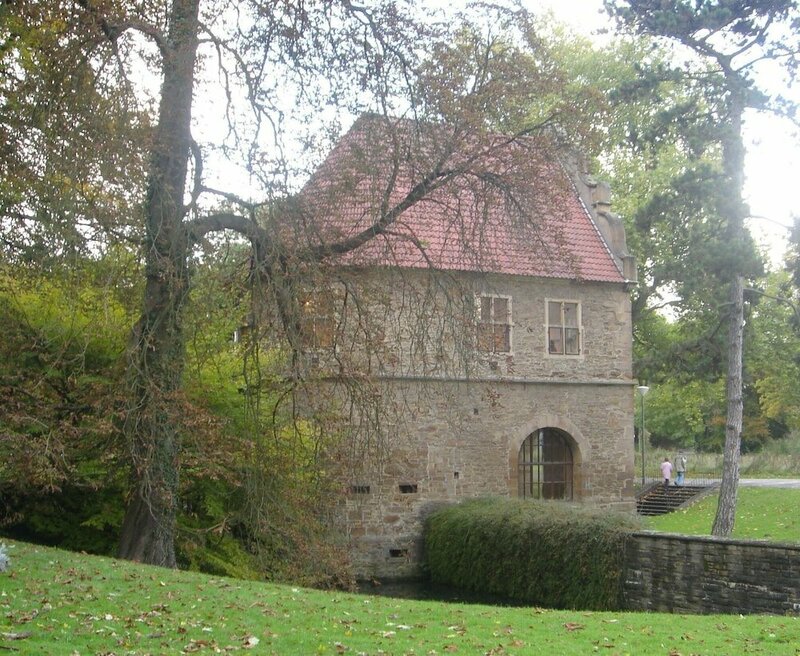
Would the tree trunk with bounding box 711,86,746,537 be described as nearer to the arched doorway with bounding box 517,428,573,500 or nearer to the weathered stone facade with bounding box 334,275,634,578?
the weathered stone facade with bounding box 334,275,634,578

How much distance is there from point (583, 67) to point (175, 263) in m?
29.2

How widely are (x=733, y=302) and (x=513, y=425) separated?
620cm

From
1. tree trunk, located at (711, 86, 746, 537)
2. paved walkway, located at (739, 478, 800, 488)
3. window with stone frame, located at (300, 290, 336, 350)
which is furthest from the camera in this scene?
paved walkway, located at (739, 478, 800, 488)

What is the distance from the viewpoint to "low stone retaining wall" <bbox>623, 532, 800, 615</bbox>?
14852 millimetres

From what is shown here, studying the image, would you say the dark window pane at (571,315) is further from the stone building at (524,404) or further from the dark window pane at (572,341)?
the dark window pane at (572,341)

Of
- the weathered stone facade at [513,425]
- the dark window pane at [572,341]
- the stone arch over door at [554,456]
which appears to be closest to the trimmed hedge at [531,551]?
the weathered stone facade at [513,425]

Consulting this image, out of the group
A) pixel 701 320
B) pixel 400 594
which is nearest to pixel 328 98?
pixel 400 594

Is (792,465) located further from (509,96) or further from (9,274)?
(9,274)

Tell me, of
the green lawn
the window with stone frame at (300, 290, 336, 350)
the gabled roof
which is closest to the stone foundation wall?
the green lawn

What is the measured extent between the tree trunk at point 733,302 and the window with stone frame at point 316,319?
10641 mm

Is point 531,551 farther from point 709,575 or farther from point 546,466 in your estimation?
point 546,466

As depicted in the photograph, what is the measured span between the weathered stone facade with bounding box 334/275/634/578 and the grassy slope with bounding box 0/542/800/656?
1158cm

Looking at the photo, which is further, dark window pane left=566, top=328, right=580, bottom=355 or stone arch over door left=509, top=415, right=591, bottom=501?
dark window pane left=566, top=328, right=580, bottom=355

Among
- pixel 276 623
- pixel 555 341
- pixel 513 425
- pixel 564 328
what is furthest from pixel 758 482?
pixel 276 623
